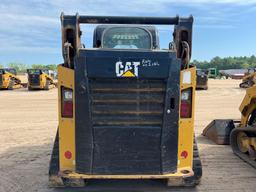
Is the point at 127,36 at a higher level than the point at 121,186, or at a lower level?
higher

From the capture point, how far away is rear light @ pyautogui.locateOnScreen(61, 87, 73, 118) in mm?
4793

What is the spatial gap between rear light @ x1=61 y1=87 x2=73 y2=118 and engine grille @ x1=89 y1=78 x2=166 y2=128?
278mm

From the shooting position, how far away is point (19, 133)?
1034 centimetres

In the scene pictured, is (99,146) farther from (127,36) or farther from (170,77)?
(127,36)

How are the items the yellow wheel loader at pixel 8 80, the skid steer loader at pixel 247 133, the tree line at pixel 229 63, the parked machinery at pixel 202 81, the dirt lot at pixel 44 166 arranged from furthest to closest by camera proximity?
the tree line at pixel 229 63 < the yellow wheel loader at pixel 8 80 < the parked machinery at pixel 202 81 < the skid steer loader at pixel 247 133 < the dirt lot at pixel 44 166

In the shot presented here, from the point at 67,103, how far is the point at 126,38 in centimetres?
198

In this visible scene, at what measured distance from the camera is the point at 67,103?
4836mm

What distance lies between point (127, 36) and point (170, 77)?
77.9 inches

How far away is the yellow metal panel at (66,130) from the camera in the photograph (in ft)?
15.5

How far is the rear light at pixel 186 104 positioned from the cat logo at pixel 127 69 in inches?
26.2

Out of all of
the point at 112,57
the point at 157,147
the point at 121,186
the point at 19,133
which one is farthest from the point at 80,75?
the point at 19,133

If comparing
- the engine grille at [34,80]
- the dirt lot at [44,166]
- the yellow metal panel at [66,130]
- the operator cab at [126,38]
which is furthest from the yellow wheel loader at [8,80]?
the yellow metal panel at [66,130]

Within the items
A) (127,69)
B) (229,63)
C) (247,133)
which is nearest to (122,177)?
(127,69)

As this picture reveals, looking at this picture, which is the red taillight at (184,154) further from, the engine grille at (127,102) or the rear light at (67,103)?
the rear light at (67,103)
